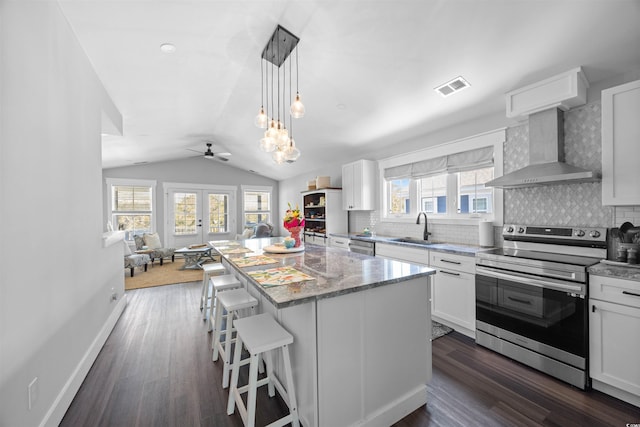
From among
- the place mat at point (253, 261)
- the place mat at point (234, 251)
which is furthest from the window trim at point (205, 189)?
the place mat at point (253, 261)

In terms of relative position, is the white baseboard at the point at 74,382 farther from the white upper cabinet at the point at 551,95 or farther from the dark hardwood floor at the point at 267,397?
the white upper cabinet at the point at 551,95

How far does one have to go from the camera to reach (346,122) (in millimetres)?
4043

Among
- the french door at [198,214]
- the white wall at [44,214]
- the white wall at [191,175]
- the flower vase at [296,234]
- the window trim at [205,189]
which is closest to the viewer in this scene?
the white wall at [44,214]

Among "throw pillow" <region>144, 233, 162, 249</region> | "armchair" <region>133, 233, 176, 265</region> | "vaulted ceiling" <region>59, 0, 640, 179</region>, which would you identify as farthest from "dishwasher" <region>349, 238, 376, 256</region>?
"throw pillow" <region>144, 233, 162, 249</region>

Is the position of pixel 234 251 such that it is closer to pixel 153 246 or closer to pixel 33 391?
pixel 33 391

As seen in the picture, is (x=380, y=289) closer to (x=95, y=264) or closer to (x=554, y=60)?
(x=554, y=60)

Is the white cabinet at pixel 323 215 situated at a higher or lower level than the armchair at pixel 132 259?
higher

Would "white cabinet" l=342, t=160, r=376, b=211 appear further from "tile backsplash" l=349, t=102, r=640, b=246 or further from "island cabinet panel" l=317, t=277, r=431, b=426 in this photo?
"island cabinet panel" l=317, t=277, r=431, b=426

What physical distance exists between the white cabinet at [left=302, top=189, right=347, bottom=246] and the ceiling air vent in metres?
2.77

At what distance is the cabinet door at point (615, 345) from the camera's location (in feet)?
5.72

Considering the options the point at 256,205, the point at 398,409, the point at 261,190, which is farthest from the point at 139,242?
the point at 398,409

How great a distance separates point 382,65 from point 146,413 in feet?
11.5

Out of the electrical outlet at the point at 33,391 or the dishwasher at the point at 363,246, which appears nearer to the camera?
the electrical outlet at the point at 33,391

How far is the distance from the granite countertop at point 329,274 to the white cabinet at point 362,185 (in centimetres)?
229
